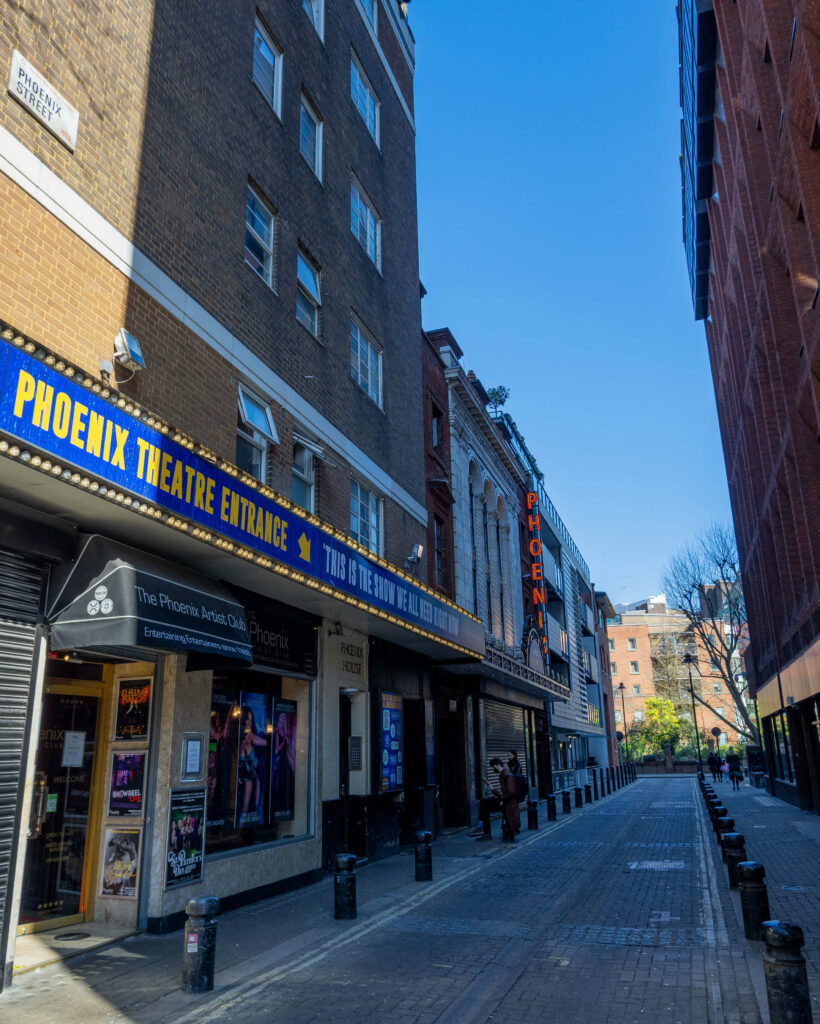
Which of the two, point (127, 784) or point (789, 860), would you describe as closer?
point (127, 784)

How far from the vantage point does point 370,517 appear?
16.1 m

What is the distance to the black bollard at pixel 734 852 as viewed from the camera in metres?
9.70

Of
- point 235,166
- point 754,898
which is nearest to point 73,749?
point 754,898

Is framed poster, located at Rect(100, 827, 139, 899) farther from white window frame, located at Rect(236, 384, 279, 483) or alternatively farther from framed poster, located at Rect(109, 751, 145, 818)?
white window frame, located at Rect(236, 384, 279, 483)

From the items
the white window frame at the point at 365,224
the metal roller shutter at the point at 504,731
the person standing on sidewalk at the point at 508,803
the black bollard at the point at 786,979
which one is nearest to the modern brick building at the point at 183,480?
the white window frame at the point at 365,224

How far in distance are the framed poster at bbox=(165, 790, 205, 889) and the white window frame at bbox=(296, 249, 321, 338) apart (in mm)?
7911

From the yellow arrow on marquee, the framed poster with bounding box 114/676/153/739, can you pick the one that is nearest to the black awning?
the framed poster with bounding box 114/676/153/739

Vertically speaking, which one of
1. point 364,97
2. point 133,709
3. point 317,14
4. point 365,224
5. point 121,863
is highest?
point 364,97

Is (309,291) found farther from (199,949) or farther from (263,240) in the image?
(199,949)

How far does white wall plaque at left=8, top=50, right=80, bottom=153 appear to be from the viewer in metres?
7.68

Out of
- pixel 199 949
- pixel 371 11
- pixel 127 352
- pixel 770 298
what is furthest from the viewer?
pixel 770 298

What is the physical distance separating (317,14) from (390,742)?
1470cm

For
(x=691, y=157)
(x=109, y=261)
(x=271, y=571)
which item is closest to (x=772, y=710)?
(x=691, y=157)

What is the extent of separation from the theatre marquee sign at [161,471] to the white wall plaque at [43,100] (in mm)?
3275
